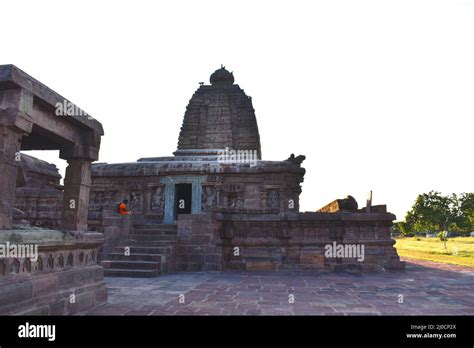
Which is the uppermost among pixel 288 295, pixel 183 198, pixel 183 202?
pixel 183 198

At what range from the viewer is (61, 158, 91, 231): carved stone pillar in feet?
18.1

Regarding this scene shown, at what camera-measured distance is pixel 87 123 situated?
18.5 feet

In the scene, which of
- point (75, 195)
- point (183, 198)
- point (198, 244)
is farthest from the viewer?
point (183, 198)

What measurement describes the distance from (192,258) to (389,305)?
653 cm

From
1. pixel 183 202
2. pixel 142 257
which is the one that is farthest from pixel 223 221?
pixel 183 202

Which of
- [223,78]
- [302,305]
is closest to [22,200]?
[302,305]

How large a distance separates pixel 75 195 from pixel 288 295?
4076 mm

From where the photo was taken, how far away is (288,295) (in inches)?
262

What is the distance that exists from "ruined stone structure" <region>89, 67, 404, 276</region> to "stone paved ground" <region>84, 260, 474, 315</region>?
1689 mm

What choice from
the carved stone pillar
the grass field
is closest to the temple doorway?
the grass field

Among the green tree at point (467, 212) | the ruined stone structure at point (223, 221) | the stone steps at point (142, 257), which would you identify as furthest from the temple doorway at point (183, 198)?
the green tree at point (467, 212)

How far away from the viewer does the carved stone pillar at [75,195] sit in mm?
5504

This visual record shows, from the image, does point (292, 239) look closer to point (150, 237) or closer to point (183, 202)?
point (150, 237)

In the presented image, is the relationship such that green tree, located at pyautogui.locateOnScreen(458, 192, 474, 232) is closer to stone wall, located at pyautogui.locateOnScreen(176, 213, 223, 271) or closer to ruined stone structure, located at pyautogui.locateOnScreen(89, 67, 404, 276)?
ruined stone structure, located at pyautogui.locateOnScreen(89, 67, 404, 276)
